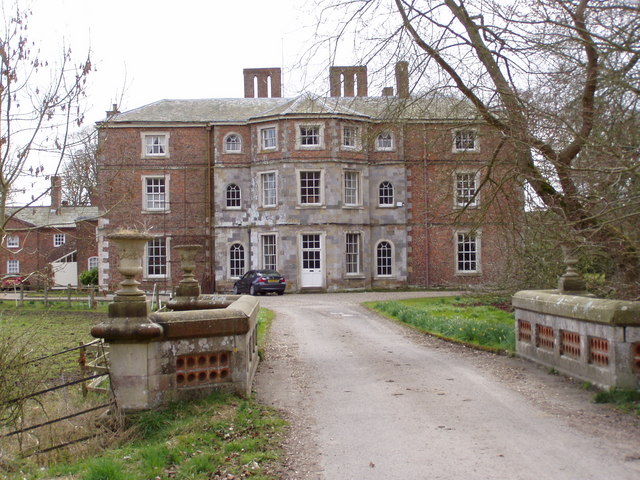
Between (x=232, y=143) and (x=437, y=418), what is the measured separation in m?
29.1

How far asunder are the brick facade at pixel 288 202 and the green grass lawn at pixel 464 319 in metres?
8.39

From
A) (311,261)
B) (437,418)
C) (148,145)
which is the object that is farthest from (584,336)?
(148,145)

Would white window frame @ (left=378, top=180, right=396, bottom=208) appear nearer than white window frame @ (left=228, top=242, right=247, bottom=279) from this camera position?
No

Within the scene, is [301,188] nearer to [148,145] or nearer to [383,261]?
[383,261]

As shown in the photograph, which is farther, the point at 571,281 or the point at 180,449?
the point at 571,281

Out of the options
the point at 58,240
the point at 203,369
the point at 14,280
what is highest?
the point at 58,240

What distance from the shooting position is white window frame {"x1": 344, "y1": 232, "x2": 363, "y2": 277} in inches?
1319

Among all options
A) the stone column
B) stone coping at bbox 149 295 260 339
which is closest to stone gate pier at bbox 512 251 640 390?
stone coping at bbox 149 295 260 339

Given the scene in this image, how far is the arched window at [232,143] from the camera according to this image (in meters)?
35.1

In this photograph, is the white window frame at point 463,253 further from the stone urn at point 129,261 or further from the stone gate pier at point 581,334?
the stone urn at point 129,261

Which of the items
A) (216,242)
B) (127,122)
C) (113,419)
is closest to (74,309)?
(216,242)

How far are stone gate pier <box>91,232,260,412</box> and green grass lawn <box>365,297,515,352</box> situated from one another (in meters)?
5.60

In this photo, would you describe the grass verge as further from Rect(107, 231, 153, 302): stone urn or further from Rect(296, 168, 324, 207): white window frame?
Rect(296, 168, 324, 207): white window frame

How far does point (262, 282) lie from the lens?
→ 3086 cm
